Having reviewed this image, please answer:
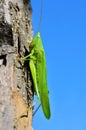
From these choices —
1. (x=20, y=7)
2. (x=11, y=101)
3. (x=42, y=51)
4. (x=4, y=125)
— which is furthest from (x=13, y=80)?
(x=42, y=51)

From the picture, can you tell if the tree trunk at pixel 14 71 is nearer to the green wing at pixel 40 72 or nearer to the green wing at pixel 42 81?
the green wing at pixel 40 72

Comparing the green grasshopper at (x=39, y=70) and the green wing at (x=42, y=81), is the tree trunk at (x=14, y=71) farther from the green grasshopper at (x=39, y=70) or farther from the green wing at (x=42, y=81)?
the green wing at (x=42, y=81)

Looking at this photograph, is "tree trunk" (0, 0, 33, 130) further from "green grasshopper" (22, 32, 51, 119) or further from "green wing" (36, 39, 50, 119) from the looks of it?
"green wing" (36, 39, 50, 119)

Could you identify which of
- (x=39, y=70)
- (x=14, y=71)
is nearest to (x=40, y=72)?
(x=39, y=70)

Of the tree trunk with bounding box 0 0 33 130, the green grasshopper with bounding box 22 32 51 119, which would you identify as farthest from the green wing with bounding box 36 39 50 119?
the tree trunk with bounding box 0 0 33 130

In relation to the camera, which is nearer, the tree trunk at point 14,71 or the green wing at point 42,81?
the tree trunk at point 14,71

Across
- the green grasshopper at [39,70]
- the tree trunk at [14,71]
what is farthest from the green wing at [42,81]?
the tree trunk at [14,71]

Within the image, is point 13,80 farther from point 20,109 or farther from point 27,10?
point 27,10
